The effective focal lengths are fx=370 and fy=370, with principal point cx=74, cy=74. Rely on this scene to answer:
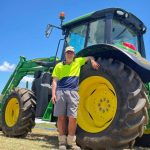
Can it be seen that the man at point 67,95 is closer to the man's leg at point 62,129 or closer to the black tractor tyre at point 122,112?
the man's leg at point 62,129

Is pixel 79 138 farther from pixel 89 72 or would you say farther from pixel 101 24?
pixel 101 24

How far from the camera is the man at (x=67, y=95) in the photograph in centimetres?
641

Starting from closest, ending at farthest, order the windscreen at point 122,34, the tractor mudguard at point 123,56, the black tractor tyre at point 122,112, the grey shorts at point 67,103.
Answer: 1. the black tractor tyre at point 122,112
2. the tractor mudguard at point 123,56
3. the grey shorts at point 67,103
4. the windscreen at point 122,34

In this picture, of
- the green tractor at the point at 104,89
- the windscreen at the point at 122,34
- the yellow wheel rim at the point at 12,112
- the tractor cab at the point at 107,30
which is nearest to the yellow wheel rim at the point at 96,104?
the green tractor at the point at 104,89

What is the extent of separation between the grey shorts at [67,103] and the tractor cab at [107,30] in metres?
1.34

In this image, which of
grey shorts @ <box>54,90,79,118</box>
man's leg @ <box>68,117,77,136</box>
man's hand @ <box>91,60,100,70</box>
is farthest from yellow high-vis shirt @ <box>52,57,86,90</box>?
man's leg @ <box>68,117,77,136</box>

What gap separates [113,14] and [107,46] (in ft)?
4.50

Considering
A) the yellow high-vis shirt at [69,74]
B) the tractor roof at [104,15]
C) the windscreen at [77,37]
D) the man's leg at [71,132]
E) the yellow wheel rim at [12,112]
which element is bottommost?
the man's leg at [71,132]

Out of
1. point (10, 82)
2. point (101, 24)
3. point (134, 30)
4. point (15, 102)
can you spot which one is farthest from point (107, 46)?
point (10, 82)

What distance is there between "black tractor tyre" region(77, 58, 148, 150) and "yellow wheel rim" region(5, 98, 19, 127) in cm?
264

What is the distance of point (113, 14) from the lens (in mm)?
7461

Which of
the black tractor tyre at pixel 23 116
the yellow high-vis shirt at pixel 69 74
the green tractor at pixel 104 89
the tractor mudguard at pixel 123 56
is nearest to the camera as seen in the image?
the green tractor at pixel 104 89

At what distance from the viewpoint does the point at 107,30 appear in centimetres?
730

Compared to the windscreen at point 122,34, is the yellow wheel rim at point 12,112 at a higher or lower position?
lower
